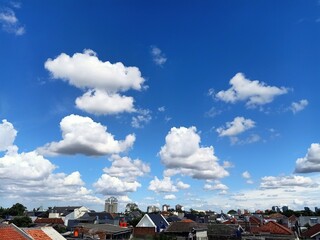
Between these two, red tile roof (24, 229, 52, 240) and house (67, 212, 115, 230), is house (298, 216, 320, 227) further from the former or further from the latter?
red tile roof (24, 229, 52, 240)

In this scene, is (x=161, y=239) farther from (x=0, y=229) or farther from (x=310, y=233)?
(x=0, y=229)

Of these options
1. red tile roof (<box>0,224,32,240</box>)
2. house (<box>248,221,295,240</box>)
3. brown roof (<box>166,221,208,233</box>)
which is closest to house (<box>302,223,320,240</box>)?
house (<box>248,221,295,240</box>)

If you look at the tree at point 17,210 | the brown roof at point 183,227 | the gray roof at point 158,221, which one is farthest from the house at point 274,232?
the tree at point 17,210

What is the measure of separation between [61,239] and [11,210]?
119953 millimetres

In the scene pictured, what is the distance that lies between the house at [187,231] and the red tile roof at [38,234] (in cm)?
4563

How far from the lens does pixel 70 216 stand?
393 ft

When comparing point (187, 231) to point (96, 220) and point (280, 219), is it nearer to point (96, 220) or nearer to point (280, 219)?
point (96, 220)

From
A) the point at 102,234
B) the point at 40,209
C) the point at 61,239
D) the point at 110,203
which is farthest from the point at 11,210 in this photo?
the point at 61,239

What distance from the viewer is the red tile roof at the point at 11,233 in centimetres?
2159

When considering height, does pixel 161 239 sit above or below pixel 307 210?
below

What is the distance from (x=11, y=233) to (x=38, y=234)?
3.00 meters

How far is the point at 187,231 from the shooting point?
228ft

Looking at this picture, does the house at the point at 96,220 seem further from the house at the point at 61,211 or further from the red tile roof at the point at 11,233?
the red tile roof at the point at 11,233

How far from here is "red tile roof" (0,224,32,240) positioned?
70.8 feet
